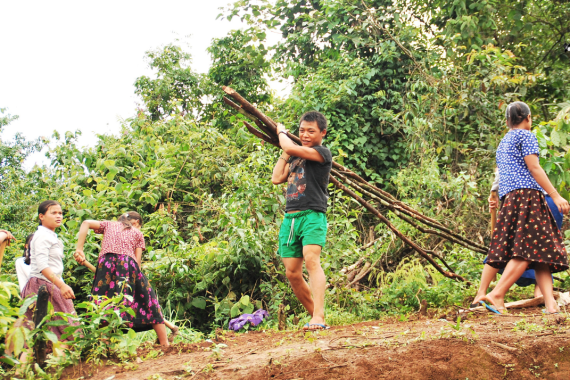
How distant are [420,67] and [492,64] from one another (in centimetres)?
182

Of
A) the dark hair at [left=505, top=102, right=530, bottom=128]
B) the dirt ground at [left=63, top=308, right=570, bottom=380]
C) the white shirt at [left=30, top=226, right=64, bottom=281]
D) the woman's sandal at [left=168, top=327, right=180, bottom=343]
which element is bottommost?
the woman's sandal at [left=168, top=327, right=180, bottom=343]

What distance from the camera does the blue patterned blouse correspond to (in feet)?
12.1

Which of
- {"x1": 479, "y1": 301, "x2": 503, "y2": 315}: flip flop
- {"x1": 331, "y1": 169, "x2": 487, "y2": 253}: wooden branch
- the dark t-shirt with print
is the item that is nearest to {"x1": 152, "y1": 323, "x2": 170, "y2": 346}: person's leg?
the dark t-shirt with print

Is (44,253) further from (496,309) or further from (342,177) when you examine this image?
(496,309)

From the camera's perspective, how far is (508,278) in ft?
12.2

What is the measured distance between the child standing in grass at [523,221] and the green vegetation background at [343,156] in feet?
1.88

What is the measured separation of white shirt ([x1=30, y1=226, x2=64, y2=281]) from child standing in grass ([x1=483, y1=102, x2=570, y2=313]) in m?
3.61

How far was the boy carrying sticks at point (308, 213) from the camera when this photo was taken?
336 centimetres

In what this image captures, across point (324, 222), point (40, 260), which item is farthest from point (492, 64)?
point (40, 260)

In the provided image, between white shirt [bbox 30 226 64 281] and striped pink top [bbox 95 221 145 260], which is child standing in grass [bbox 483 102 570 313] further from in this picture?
white shirt [bbox 30 226 64 281]

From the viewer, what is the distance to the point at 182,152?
7.15 m

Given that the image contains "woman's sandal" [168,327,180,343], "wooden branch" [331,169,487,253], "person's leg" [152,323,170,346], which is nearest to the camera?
"person's leg" [152,323,170,346]

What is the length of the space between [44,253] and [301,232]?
215 cm

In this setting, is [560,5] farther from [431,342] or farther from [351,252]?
[431,342]
